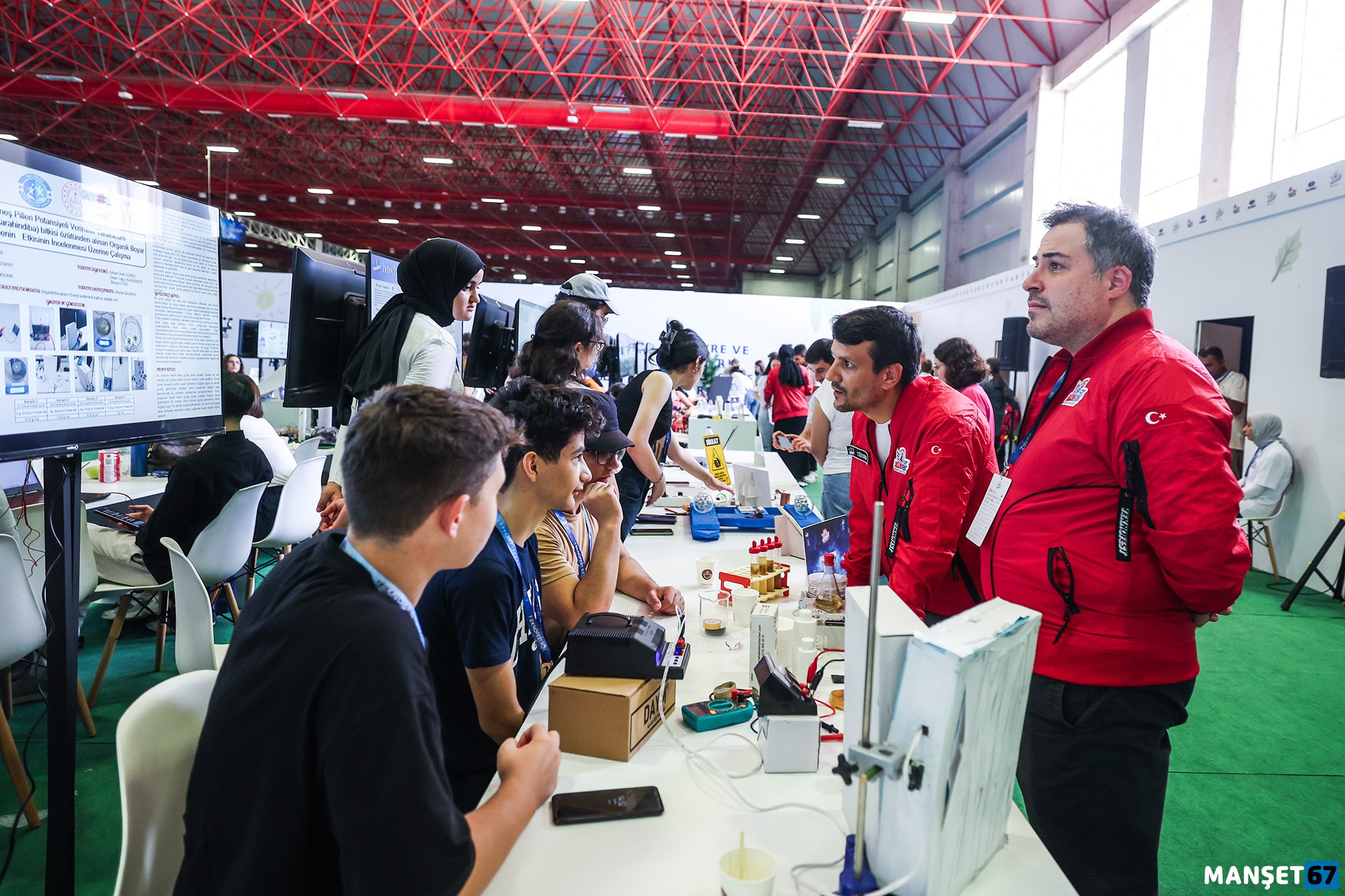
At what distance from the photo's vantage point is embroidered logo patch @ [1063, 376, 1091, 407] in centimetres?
148

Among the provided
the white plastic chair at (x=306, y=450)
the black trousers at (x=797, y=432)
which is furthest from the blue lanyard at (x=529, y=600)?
the black trousers at (x=797, y=432)

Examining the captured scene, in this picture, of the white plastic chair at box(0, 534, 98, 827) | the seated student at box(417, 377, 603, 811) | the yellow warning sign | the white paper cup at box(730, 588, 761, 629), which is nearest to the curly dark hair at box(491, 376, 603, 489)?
the seated student at box(417, 377, 603, 811)

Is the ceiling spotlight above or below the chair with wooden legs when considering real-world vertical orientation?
above

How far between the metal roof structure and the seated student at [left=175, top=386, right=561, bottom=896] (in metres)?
9.06

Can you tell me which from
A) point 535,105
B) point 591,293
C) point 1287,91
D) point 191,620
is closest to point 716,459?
point 591,293

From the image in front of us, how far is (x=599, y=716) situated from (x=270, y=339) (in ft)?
32.3

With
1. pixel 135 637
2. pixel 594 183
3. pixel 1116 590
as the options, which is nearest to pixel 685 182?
pixel 594 183

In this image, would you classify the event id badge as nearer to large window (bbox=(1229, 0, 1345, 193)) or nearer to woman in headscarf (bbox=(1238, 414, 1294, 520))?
woman in headscarf (bbox=(1238, 414, 1294, 520))

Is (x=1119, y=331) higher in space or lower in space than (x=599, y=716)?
higher

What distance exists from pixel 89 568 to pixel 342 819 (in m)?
2.84

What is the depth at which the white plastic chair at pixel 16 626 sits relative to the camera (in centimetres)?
212

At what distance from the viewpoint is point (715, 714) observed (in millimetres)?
1495

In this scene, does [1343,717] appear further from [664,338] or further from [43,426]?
[43,426]

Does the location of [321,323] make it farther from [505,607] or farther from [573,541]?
[505,607]
